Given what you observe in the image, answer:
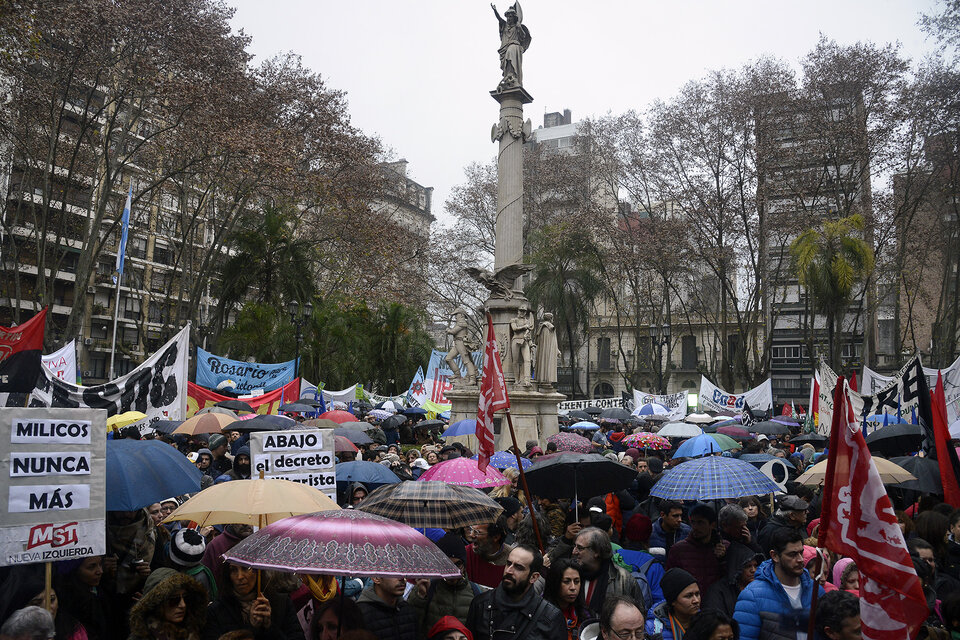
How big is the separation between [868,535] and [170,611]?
3187 mm

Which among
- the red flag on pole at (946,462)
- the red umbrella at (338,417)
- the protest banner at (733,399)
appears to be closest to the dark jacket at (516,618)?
the red flag on pole at (946,462)

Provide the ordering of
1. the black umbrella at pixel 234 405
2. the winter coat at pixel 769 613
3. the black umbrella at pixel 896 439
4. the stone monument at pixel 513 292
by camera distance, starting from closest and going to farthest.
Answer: the winter coat at pixel 769 613 < the black umbrella at pixel 896 439 < the black umbrella at pixel 234 405 < the stone monument at pixel 513 292

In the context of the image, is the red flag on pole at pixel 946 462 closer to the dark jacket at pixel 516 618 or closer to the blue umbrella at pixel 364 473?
the dark jacket at pixel 516 618

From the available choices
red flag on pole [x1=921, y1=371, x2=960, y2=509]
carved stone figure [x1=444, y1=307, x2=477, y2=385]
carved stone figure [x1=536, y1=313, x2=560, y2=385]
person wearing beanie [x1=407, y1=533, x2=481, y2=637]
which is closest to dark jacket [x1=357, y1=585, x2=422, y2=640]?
person wearing beanie [x1=407, y1=533, x2=481, y2=637]

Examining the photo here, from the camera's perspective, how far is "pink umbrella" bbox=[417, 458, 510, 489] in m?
7.18

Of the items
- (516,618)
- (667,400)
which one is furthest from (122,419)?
(667,400)

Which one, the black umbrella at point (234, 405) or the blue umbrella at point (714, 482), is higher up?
the black umbrella at point (234, 405)

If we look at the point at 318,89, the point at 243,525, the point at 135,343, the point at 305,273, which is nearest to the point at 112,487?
the point at 243,525

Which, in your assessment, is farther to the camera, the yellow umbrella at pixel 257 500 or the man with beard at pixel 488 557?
the man with beard at pixel 488 557

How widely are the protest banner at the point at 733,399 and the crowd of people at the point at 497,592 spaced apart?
17.8 metres

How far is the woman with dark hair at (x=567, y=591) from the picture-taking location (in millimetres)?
4645

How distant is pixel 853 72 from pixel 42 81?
89.6 feet

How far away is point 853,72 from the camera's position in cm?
3056

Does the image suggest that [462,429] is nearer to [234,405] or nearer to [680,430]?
[680,430]
